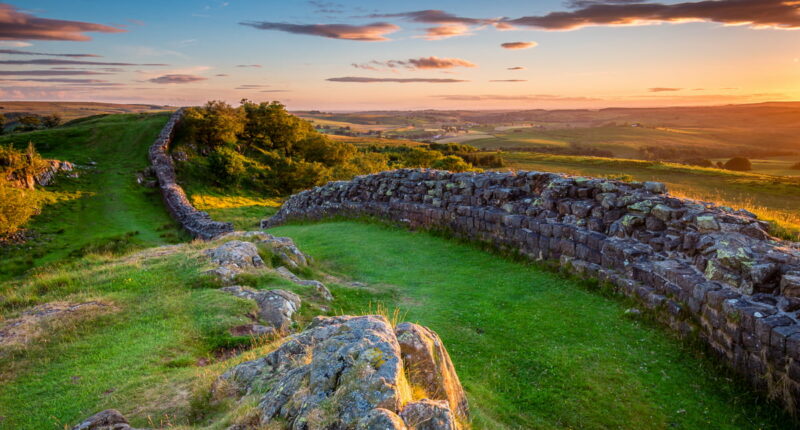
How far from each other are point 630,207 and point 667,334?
331 cm

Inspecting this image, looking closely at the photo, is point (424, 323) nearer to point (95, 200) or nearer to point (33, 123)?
point (95, 200)

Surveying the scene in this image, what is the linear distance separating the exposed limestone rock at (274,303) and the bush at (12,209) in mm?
22652

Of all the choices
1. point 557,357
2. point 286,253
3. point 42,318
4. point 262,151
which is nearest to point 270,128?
point 262,151

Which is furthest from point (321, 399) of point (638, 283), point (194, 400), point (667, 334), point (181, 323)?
point (638, 283)

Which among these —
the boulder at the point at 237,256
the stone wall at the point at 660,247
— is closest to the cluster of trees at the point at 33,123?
the boulder at the point at 237,256

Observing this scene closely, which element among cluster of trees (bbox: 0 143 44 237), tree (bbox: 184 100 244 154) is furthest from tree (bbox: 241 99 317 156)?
cluster of trees (bbox: 0 143 44 237)

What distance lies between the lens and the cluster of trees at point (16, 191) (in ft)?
78.5

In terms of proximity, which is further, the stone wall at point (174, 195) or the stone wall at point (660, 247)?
the stone wall at point (174, 195)

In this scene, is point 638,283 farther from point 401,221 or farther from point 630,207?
point 401,221

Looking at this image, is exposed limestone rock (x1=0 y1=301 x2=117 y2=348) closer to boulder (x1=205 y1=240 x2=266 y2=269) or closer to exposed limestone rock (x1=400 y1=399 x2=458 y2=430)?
boulder (x1=205 y1=240 x2=266 y2=269)

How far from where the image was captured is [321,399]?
3828 millimetres

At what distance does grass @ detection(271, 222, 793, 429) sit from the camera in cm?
604

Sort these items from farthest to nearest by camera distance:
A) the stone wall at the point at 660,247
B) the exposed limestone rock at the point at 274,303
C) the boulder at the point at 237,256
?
the boulder at the point at 237,256 → the exposed limestone rock at the point at 274,303 → the stone wall at the point at 660,247

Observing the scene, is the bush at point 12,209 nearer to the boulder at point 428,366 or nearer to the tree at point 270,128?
the tree at point 270,128
